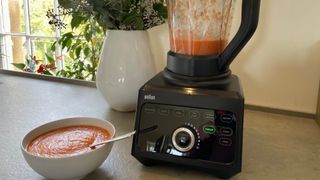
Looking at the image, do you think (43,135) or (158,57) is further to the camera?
(158,57)

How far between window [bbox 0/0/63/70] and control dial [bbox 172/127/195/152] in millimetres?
1618

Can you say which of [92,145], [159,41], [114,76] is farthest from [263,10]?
[92,145]

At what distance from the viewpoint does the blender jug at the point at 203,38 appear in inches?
20.4

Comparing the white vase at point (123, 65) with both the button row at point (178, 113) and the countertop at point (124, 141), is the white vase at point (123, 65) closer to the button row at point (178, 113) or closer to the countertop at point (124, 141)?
the countertop at point (124, 141)

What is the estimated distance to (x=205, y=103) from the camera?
1.65 feet

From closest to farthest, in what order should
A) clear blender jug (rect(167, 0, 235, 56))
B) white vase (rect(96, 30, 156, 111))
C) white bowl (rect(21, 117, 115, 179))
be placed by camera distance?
white bowl (rect(21, 117, 115, 179))
clear blender jug (rect(167, 0, 235, 56))
white vase (rect(96, 30, 156, 111))

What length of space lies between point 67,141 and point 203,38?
33 cm

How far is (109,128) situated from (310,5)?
59cm

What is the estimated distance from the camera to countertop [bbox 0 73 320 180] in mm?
532

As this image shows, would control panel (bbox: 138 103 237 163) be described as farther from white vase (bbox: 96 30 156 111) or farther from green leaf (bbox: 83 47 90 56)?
green leaf (bbox: 83 47 90 56)

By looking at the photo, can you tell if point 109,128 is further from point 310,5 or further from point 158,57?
point 310,5

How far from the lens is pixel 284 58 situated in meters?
0.82

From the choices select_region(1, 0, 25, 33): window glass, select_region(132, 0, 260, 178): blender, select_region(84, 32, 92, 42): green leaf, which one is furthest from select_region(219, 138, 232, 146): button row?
select_region(1, 0, 25, 33): window glass

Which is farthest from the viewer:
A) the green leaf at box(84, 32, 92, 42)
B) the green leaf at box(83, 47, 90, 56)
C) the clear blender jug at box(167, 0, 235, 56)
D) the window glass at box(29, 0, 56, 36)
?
the window glass at box(29, 0, 56, 36)
